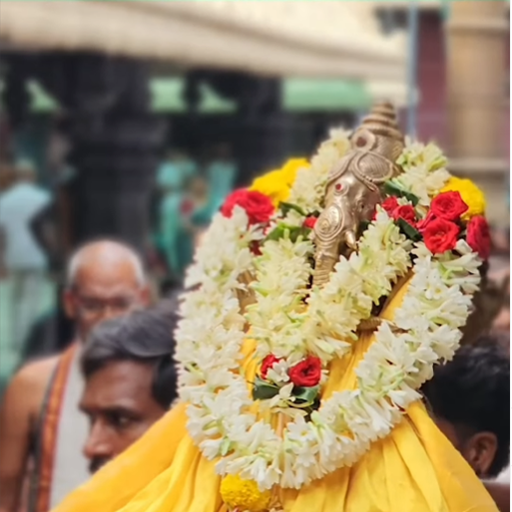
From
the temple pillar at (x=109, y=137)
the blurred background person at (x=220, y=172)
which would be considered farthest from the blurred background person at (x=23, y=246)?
the blurred background person at (x=220, y=172)

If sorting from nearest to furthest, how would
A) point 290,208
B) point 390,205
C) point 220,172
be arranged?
point 390,205, point 290,208, point 220,172

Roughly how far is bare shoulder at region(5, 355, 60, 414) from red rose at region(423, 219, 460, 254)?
47.3 inches

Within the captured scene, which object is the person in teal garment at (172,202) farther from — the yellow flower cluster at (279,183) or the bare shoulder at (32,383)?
the yellow flower cluster at (279,183)

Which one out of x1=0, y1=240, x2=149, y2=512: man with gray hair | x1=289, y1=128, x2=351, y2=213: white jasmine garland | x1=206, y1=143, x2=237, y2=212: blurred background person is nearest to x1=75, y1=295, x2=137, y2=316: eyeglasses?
x1=0, y1=240, x2=149, y2=512: man with gray hair

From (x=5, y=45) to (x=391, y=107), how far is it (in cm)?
125

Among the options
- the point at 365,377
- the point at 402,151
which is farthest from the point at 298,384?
the point at 402,151

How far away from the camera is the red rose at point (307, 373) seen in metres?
1.48

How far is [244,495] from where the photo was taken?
57.4 inches

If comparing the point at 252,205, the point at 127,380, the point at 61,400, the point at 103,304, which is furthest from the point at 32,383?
the point at 252,205

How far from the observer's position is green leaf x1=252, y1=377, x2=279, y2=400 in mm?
1491

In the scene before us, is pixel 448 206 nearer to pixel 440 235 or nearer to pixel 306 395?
pixel 440 235

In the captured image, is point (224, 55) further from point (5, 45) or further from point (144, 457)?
point (144, 457)

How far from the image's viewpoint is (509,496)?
67.6 inches

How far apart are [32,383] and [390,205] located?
1.20 meters
